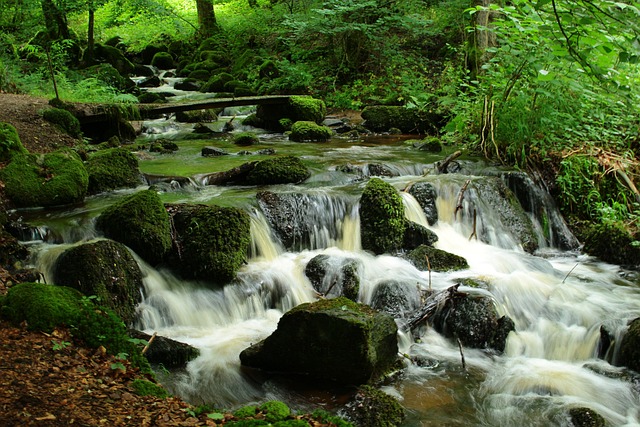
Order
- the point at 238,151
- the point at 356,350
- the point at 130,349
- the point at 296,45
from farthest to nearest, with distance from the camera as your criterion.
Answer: the point at 296,45 → the point at 238,151 → the point at 356,350 → the point at 130,349

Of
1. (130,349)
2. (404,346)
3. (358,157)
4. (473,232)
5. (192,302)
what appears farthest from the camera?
(358,157)

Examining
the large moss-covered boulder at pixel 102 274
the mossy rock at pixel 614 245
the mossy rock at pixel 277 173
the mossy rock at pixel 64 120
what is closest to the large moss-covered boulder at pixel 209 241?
the large moss-covered boulder at pixel 102 274

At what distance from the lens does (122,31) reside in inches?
1156

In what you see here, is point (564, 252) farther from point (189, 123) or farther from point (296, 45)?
point (296, 45)

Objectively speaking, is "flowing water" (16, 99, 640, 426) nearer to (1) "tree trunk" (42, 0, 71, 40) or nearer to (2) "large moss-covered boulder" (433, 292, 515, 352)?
(2) "large moss-covered boulder" (433, 292, 515, 352)

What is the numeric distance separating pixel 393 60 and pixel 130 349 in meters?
16.2

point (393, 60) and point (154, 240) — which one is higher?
point (393, 60)

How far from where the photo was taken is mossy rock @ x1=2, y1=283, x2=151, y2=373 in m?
4.22

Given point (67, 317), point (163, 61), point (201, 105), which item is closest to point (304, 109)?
point (201, 105)

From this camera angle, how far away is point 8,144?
8.07 metres

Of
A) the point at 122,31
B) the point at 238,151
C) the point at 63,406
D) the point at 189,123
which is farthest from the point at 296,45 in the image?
the point at 63,406

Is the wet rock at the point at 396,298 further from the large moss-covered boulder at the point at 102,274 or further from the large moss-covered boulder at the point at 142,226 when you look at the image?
the large moss-covered boulder at the point at 102,274

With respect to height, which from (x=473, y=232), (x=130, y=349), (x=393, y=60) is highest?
(x=393, y=60)

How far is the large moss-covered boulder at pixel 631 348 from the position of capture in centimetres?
550
